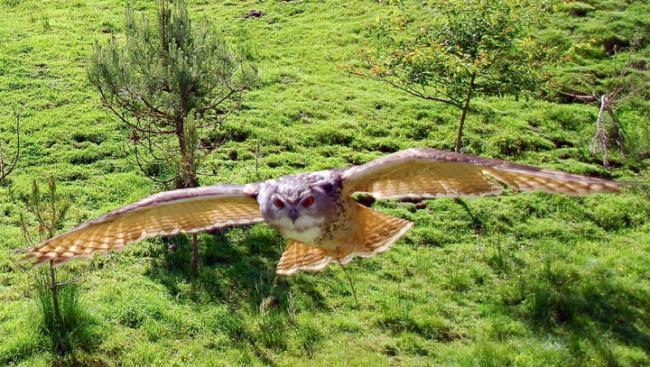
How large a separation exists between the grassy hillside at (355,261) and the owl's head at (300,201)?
10.4 ft

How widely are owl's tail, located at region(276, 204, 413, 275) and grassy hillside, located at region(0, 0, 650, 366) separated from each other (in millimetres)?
1880

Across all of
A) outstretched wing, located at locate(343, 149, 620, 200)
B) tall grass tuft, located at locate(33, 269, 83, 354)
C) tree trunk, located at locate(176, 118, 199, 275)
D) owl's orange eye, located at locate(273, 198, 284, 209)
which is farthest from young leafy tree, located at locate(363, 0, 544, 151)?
tall grass tuft, located at locate(33, 269, 83, 354)

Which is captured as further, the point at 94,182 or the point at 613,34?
the point at 613,34

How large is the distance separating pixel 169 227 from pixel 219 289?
10.4ft

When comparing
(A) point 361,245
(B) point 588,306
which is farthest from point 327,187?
(B) point 588,306

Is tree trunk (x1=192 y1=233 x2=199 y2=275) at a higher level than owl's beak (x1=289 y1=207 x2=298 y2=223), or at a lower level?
lower

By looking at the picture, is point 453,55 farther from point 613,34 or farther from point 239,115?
point 613,34

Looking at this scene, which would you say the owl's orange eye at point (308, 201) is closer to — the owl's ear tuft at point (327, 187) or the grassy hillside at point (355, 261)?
the owl's ear tuft at point (327, 187)

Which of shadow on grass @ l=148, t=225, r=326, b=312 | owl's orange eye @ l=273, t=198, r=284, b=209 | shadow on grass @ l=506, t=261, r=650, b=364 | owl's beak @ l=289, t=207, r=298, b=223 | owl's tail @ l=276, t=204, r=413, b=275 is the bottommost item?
shadow on grass @ l=506, t=261, r=650, b=364

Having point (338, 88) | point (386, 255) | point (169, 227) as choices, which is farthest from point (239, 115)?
point (169, 227)

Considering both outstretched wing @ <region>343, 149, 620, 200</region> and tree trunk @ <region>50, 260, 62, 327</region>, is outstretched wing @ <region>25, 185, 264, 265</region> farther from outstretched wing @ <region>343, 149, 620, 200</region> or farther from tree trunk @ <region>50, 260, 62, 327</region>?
tree trunk @ <region>50, 260, 62, 327</region>

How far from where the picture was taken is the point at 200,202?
655 centimetres

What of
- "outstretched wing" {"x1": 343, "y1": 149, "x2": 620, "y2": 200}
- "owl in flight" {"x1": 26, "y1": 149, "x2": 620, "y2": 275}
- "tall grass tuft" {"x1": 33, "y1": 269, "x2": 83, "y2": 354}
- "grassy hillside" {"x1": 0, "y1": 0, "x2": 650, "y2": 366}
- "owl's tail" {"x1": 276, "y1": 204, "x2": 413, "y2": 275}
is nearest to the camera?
"outstretched wing" {"x1": 343, "y1": 149, "x2": 620, "y2": 200}

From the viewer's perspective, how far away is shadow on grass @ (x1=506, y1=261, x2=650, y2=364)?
8.59m
